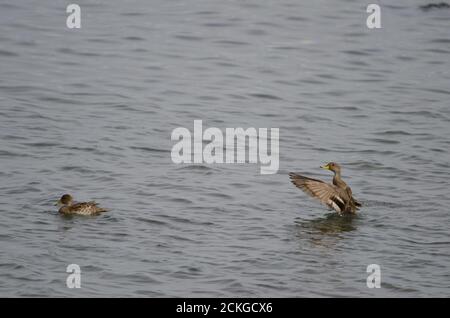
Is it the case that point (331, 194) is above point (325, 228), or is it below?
above

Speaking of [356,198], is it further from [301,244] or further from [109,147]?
[109,147]

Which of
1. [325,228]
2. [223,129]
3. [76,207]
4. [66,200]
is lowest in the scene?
[325,228]

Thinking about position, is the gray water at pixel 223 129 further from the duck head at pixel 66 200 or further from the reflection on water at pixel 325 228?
the duck head at pixel 66 200

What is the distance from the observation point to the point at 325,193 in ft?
48.2

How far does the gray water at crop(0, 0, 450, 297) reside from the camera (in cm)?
1229

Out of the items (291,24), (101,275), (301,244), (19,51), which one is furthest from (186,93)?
(101,275)

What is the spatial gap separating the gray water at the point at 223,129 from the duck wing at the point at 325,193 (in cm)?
21

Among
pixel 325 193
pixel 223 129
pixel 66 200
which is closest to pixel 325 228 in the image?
pixel 325 193

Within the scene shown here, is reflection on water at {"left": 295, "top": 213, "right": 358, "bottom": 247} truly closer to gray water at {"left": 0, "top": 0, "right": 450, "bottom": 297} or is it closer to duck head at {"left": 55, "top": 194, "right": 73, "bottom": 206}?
gray water at {"left": 0, "top": 0, "right": 450, "bottom": 297}

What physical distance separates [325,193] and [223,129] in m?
4.79

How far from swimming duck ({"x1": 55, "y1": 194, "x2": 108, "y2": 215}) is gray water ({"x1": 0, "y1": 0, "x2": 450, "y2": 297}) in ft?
0.41

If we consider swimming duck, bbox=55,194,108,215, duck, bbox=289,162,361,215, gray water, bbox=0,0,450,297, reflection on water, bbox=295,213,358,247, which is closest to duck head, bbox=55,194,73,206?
swimming duck, bbox=55,194,108,215

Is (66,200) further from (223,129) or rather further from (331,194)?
(223,129)

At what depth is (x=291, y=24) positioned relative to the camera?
89.3 feet
